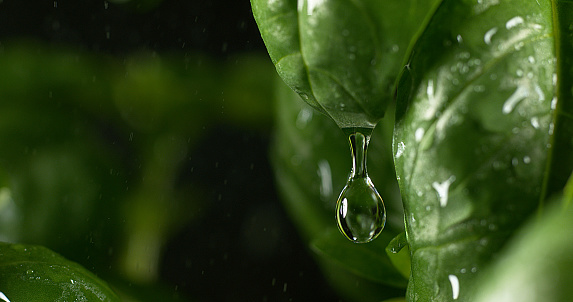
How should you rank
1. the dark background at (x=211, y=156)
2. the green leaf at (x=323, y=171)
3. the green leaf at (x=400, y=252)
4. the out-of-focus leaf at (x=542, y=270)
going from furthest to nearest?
the dark background at (x=211, y=156)
the green leaf at (x=323, y=171)
the green leaf at (x=400, y=252)
the out-of-focus leaf at (x=542, y=270)

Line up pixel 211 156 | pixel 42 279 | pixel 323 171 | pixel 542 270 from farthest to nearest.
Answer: pixel 211 156
pixel 323 171
pixel 42 279
pixel 542 270

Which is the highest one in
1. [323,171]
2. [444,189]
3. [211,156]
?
[444,189]

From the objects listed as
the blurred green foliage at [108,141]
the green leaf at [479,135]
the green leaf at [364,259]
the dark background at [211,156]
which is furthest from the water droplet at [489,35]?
the dark background at [211,156]

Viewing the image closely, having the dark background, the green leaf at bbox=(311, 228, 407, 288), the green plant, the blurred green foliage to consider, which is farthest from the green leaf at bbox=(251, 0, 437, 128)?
the dark background

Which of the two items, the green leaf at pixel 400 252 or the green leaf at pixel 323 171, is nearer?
the green leaf at pixel 400 252

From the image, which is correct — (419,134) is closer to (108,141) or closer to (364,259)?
(364,259)

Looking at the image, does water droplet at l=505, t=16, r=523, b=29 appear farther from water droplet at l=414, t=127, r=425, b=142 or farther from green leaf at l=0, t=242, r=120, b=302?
green leaf at l=0, t=242, r=120, b=302

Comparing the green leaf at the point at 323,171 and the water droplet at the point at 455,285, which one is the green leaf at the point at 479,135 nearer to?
the water droplet at the point at 455,285

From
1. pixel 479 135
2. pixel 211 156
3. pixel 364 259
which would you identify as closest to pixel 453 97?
pixel 479 135
